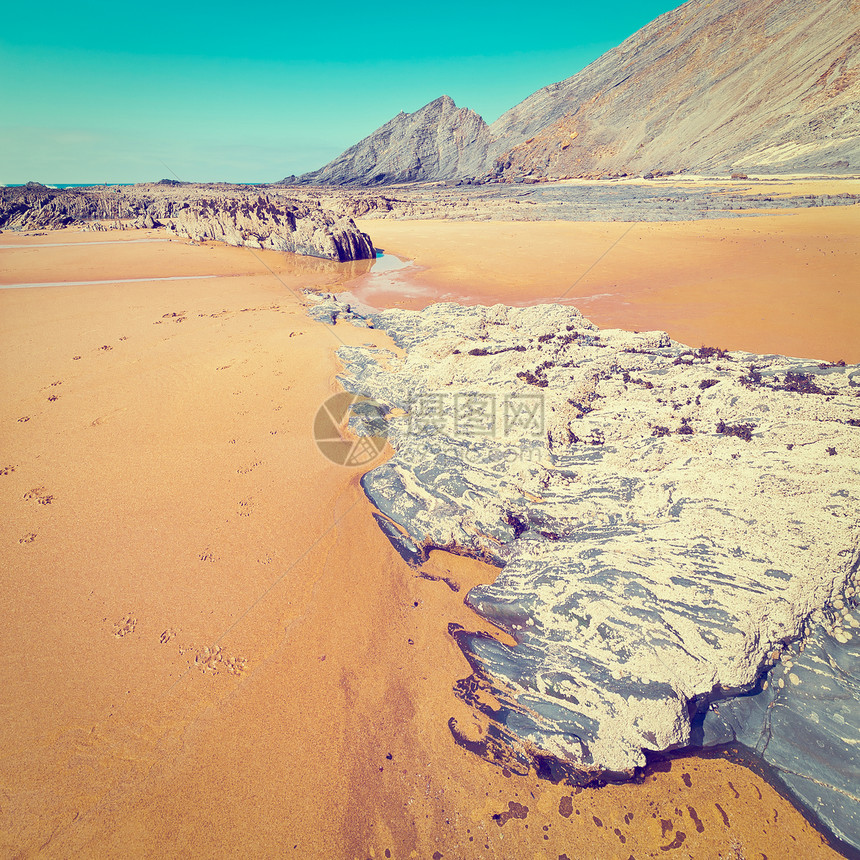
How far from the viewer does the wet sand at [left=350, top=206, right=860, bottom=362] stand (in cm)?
910

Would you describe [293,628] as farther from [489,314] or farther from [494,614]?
[489,314]

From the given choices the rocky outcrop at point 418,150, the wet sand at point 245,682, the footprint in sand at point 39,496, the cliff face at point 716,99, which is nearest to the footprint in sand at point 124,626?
the wet sand at point 245,682

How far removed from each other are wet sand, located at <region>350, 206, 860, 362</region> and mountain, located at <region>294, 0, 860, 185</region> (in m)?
30.6

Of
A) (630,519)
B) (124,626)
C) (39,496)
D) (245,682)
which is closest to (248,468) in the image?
(124,626)

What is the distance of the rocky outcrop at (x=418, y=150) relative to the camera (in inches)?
3573

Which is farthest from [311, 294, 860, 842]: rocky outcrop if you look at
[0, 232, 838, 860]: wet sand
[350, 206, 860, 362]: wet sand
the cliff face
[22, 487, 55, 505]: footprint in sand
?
the cliff face

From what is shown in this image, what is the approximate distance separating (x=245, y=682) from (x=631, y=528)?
3.63m

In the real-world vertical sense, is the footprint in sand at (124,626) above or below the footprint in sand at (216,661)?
above

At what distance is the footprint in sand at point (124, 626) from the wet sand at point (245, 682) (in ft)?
0.10

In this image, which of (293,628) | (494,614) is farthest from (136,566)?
(494,614)

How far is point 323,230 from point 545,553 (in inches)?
819

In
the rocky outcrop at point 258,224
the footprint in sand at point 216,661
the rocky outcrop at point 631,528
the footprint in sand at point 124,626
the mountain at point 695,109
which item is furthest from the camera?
the mountain at point 695,109

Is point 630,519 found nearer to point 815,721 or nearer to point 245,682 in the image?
point 815,721

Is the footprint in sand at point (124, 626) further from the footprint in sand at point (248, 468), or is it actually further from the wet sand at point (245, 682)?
the footprint in sand at point (248, 468)
